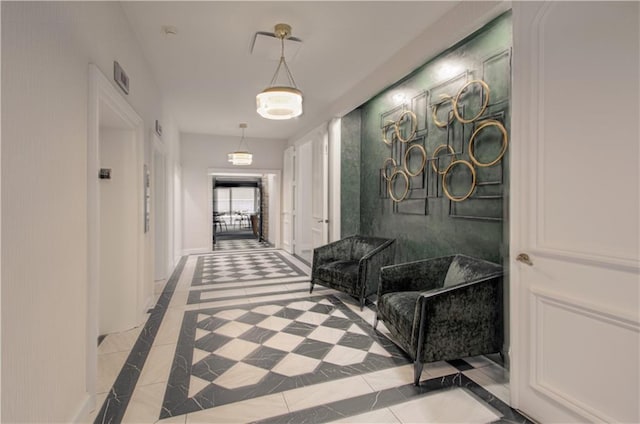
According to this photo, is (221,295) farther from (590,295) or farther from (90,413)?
(590,295)

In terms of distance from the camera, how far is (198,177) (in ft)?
24.4

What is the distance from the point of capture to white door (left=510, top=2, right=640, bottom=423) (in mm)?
1413

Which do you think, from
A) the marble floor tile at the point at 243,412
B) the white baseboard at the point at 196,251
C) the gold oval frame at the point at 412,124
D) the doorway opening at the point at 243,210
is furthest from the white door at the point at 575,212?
the doorway opening at the point at 243,210

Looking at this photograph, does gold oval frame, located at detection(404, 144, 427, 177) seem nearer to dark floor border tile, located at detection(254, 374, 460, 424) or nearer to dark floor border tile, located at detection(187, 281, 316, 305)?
dark floor border tile, located at detection(254, 374, 460, 424)

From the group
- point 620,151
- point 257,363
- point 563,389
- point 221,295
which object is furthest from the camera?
point 221,295

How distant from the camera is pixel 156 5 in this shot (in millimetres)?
2545

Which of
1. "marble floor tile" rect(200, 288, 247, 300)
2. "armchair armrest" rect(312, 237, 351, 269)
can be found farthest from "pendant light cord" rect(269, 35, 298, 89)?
"marble floor tile" rect(200, 288, 247, 300)

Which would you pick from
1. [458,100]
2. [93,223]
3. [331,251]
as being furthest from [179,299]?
[458,100]

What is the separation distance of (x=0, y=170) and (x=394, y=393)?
2.35m

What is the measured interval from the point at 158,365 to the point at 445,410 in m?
2.08

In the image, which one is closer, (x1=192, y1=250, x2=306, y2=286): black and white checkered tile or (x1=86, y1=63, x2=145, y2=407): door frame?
(x1=86, y1=63, x2=145, y2=407): door frame

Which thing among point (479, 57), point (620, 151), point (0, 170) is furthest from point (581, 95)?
point (0, 170)

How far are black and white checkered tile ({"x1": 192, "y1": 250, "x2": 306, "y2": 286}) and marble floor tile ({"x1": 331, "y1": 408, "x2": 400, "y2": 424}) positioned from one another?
3.48m

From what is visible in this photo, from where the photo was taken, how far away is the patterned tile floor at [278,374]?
6.22 feet
